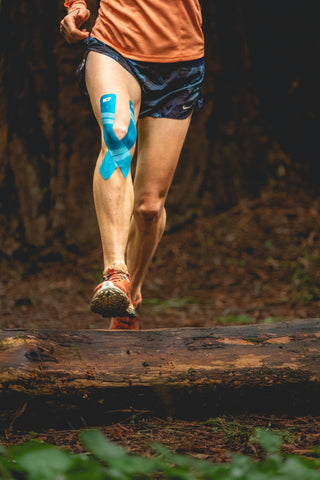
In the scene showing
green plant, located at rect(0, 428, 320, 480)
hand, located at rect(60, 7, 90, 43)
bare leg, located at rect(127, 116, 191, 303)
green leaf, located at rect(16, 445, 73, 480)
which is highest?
hand, located at rect(60, 7, 90, 43)

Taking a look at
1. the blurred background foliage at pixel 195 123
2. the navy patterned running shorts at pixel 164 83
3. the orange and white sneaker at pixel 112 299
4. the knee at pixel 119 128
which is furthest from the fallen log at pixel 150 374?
the blurred background foliage at pixel 195 123

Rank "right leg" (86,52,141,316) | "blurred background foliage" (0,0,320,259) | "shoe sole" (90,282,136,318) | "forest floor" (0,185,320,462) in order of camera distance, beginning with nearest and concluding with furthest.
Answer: "shoe sole" (90,282,136,318) → "right leg" (86,52,141,316) → "forest floor" (0,185,320,462) → "blurred background foliage" (0,0,320,259)

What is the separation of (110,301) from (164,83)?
4.63ft

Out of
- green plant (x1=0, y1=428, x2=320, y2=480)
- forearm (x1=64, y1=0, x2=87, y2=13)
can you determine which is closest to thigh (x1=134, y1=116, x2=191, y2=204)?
forearm (x1=64, y1=0, x2=87, y2=13)

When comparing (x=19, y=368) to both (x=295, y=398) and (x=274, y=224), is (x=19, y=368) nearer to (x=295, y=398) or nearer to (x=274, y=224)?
(x=295, y=398)

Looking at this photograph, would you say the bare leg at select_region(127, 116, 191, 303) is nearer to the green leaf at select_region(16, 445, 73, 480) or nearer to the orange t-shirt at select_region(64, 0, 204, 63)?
the orange t-shirt at select_region(64, 0, 204, 63)

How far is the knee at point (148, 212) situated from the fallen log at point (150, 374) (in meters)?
0.88

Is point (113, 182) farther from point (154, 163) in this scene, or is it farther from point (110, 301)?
point (110, 301)

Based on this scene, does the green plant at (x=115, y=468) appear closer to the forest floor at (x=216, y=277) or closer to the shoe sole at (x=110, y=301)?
the shoe sole at (x=110, y=301)

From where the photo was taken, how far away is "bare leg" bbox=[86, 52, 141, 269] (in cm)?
285

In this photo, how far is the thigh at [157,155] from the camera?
3254mm

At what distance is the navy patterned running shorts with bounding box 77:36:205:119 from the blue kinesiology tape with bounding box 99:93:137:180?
0.89 ft

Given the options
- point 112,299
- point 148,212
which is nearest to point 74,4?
point 148,212

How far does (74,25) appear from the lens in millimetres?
3125
